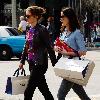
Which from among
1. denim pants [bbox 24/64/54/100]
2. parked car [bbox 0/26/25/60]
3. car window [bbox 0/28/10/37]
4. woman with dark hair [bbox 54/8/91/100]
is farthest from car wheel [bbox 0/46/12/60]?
woman with dark hair [bbox 54/8/91/100]

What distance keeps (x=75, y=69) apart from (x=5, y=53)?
1516 cm

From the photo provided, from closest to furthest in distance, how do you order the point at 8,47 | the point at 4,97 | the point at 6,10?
the point at 4,97 → the point at 8,47 → the point at 6,10

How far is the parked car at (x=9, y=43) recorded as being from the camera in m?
22.0

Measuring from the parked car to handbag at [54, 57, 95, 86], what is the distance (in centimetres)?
1419

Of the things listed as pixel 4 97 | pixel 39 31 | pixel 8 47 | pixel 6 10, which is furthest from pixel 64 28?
pixel 6 10

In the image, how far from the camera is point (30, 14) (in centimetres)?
814

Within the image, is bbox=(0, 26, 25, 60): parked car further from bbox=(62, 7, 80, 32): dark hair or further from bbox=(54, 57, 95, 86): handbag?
bbox=(54, 57, 95, 86): handbag

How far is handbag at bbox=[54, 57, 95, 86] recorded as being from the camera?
758 cm

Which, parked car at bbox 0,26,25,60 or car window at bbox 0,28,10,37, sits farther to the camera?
car window at bbox 0,28,10,37

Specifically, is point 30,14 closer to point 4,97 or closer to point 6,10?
point 4,97

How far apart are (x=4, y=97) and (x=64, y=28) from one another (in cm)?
343

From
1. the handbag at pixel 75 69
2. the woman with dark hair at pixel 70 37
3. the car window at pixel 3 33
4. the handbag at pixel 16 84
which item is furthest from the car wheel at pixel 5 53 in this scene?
the handbag at pixel 75 69

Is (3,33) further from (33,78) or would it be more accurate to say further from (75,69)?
(75,69)

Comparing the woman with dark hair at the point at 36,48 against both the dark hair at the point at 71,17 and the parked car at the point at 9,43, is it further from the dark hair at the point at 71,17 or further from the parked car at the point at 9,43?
the parked car at the point at 9,43
